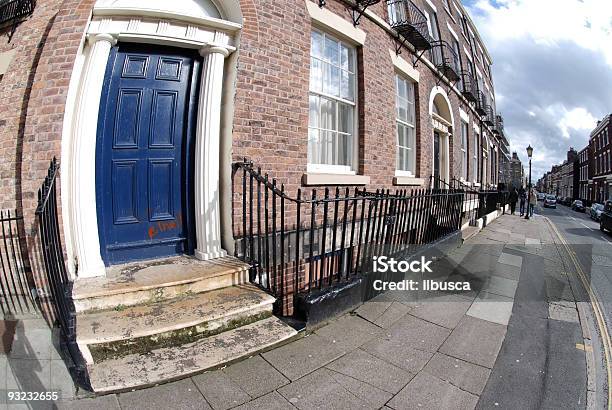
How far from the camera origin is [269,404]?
2.12m

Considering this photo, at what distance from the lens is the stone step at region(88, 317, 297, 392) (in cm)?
215

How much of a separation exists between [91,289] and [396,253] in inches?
161

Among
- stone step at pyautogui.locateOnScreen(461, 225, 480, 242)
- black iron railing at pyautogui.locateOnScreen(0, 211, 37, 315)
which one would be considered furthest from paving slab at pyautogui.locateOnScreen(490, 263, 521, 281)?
black iron railing at pyautogui.locateOnScreen(0, 211, 37, 315)

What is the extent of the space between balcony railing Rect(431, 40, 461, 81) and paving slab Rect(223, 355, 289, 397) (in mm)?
9688

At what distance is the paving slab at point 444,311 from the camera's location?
3588mm

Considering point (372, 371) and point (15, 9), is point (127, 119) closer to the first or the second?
point (15, 9)

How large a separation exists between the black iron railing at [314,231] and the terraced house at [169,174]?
34 millimetres

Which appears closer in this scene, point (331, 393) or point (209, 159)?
point (331, 393)

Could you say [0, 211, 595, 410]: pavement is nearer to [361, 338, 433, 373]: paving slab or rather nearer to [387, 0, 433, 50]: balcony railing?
[361, 338, 433, 373]: paving slab

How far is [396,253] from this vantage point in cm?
478

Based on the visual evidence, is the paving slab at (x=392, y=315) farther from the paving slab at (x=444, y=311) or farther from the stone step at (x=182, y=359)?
the stone step at (x=182, y=359)

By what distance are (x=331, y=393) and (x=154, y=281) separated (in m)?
2.05

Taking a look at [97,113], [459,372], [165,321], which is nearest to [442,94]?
[459,372]

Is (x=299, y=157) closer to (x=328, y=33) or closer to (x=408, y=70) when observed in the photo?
(x=328, y=33)
